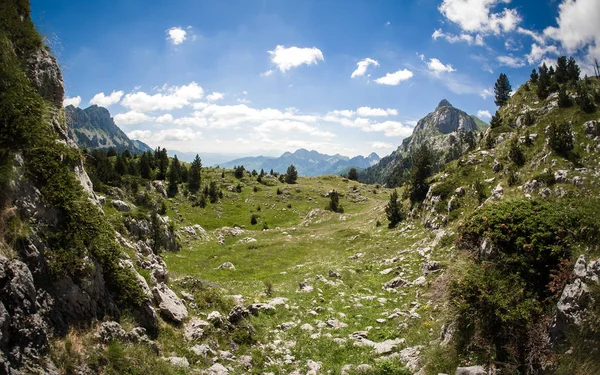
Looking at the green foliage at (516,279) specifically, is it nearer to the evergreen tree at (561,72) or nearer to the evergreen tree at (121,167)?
the evergreen tree at (561,72)

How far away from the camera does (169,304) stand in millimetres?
14234

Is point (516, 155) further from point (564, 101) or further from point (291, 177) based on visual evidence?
point (291, 177)

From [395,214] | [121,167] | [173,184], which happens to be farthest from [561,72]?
[121,167]

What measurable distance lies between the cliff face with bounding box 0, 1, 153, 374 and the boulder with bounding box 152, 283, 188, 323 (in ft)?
5.95

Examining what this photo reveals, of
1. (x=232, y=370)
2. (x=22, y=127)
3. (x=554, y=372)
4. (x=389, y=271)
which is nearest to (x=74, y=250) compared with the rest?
(x=22, y=127)

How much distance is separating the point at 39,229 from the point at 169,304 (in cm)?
660

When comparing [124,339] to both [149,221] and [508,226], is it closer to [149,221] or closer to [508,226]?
[508,226]

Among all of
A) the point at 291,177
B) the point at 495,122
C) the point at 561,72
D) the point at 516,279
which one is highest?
the point at 561,72

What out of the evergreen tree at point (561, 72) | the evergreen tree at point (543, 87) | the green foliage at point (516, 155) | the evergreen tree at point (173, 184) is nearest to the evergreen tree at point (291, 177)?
the evergreen tree at point (173, 184)

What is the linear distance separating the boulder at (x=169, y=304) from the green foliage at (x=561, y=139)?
1616 inches

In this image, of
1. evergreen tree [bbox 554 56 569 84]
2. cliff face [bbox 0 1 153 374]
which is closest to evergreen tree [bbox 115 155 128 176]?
cliff face [bbox 0 1 153 374]

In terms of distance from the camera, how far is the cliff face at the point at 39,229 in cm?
788

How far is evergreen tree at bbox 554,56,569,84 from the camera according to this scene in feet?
190

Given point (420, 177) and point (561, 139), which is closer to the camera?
point (561, 139)
